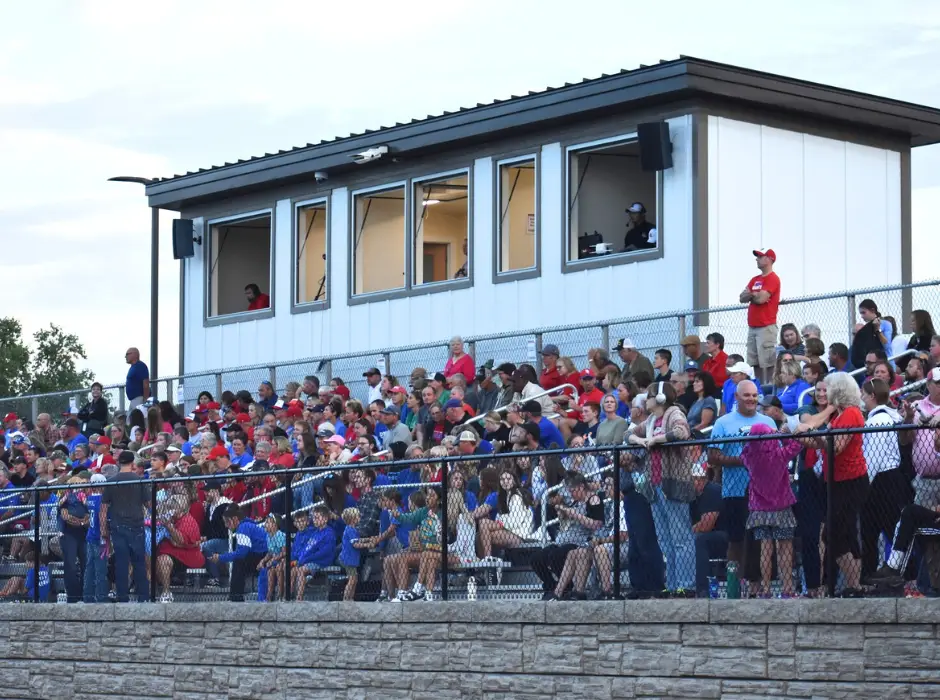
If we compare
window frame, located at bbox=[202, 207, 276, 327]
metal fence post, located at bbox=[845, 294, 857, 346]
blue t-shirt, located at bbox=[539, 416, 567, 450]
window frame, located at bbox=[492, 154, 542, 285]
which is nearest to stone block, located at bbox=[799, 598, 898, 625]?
blue t-shirt, located at bbox=[539, 416, 567, 450]

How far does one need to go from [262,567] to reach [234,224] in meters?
15.5

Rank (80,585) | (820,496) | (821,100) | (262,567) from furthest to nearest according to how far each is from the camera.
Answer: (821,100) → (80,585) → (262,567) → (820,496)

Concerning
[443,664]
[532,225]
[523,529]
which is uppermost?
[532,225]

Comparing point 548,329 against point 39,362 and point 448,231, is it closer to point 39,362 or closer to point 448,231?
point 448,231

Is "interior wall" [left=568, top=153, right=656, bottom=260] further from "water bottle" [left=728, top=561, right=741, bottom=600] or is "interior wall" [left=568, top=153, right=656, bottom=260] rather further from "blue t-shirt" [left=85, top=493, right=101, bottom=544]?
"water bottle" [left=728, top=561, right=741, bottom=600]

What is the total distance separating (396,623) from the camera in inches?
621

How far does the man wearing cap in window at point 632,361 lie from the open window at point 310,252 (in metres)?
9.72

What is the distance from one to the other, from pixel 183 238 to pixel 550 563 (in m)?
18.6

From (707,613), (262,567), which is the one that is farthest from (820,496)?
(262,567)

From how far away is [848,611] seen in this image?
12391 millimetres

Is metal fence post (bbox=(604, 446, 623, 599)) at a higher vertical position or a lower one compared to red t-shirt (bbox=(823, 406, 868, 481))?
lower

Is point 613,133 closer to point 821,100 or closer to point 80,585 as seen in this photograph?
point 821,100

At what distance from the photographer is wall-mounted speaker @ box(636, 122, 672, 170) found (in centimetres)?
2392

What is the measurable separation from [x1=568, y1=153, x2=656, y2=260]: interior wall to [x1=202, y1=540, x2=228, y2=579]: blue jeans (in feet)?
32.0
